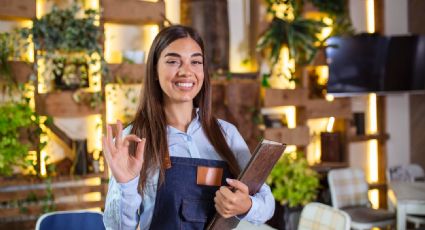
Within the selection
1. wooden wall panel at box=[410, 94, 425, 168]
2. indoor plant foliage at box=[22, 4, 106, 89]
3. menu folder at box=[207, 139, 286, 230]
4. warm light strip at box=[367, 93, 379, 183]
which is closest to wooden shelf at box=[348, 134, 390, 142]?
warm light strip at box=[367, 93, 379, 183]

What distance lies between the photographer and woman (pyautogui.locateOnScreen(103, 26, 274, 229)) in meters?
1.22

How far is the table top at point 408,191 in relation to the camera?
11.5 feet

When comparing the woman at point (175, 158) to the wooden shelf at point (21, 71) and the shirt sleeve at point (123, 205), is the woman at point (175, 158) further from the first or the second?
the wooden shelf at point (21, 71)

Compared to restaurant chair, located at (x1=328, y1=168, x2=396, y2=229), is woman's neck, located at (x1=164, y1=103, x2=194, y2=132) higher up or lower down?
higher up

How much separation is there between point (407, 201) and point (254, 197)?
2.50m

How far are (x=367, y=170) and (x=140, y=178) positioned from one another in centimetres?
434

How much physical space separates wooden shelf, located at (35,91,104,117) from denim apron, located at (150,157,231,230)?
235 cm

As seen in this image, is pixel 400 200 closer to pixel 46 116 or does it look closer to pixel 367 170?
pixel 367 170

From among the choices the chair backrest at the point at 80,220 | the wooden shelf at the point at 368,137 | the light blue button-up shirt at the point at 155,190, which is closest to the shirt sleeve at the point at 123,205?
the light blue button-up shirt at the point at 155,190

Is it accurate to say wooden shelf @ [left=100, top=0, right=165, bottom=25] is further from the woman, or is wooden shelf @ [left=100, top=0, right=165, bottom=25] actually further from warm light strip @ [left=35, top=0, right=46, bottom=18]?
the woman

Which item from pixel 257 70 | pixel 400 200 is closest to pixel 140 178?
pixel 400 200

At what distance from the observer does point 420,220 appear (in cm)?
394

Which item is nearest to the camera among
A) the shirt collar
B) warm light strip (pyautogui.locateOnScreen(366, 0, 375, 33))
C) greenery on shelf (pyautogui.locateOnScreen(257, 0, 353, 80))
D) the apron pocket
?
the apron pocket

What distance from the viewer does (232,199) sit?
1206 mm
